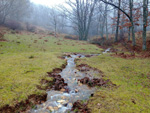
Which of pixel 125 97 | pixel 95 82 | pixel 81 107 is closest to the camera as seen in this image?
pixel 81 107

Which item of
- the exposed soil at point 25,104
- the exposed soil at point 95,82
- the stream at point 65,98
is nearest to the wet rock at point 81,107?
the stream at point 65,98

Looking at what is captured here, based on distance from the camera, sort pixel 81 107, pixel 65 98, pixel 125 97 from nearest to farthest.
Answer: pixel 81 107 < pixel 125 97 < pixel 65 98

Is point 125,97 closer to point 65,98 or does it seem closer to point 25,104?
point 65,98

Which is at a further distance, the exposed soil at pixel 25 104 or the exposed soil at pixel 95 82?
the exposed soil at pixel 95 82

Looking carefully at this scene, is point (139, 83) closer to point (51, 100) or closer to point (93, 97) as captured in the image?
point (93, 97)

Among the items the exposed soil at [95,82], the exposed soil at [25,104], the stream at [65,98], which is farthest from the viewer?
the exposed soil at [95,82]

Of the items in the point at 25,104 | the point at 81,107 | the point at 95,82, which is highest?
the point at 95,82

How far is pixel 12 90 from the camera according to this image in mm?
4352

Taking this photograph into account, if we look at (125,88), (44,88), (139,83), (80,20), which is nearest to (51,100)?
(44,88)

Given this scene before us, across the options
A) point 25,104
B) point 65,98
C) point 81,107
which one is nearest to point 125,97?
point 81,107

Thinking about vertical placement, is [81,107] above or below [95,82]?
below

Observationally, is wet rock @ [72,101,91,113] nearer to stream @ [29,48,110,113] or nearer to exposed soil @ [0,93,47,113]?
stream @ [29,48,110,113]

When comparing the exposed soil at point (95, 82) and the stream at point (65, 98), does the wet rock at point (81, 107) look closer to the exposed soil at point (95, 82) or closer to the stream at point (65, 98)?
the stream at point (65, 98)

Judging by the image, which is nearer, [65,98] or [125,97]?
[125,97]
